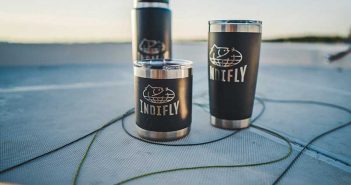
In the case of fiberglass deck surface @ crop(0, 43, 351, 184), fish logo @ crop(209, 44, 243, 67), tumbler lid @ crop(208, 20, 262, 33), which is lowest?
fiberglass deck surface @ crop(0, 43, 351, 184)

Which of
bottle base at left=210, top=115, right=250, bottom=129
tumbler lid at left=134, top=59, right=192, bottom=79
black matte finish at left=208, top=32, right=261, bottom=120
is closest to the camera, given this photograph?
tumbler lid at left=134, top=59, right=192, bottom=79

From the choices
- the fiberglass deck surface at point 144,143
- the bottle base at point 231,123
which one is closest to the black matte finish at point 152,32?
the fiberglass deck surface at point 144,143

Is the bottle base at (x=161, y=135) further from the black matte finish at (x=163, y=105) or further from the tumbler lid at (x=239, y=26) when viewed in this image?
the tumbler lid at (x=239, y=26)

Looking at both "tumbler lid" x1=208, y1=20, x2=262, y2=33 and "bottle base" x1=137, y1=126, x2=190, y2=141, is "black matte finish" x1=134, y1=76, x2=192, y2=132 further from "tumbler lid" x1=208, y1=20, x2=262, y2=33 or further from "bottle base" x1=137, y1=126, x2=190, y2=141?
"tumbler lid" x1=208, y1=20, x2=262, y2=33

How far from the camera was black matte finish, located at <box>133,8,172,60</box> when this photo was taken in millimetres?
1821

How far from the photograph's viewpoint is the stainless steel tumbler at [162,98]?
1.20 meters

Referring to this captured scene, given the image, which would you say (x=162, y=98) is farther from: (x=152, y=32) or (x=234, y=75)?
(x=152, y=32)

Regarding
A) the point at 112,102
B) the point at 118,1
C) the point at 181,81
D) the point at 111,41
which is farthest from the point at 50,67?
the point at 181,81

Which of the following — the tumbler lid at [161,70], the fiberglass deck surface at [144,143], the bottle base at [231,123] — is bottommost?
the fiberglass deck surface at [144,143]

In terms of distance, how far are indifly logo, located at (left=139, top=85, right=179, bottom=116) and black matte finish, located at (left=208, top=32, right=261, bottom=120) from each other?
275mm

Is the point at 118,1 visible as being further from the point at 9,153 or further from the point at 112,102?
the point at 9,153

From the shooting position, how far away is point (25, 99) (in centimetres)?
198

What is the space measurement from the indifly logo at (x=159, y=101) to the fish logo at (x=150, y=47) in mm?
723

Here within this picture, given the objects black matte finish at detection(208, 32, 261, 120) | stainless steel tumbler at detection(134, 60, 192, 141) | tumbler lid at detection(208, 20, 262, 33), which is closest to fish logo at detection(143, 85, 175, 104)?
stainless steel tumbler at detection(134, 60, 192, 141)
